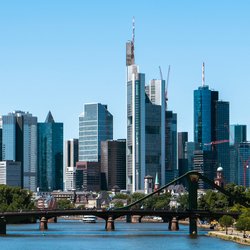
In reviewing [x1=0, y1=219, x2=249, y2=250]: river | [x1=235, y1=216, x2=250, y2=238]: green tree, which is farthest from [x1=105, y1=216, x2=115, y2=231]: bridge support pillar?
[x1=235, y1=216, x2=250, y2=238]: green tree

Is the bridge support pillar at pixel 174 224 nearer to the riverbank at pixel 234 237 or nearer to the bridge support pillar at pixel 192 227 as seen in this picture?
the bridge support pillar at pixel 192 227

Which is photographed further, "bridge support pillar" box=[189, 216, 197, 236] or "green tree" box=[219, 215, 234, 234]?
"green tree" box=[219, 215, 234, 234]

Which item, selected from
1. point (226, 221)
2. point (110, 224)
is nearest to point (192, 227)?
point (226, 221)

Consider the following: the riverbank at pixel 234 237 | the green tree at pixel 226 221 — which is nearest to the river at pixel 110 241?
the riverbank at pixel 234 237

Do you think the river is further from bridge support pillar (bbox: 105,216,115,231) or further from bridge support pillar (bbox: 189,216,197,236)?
bridge support pillar (bbox: 105,216,115,231)

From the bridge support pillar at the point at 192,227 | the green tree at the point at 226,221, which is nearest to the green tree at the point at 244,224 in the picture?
the bridge support pillar at the point at 192,227

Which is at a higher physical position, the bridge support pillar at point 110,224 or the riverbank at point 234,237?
the bridge support pillar at point 110,224

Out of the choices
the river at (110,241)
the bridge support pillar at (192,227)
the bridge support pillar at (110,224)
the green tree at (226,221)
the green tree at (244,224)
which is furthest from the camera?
the bridge support pillar at (110,224)

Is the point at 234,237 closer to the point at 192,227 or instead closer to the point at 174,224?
the point at 192,227

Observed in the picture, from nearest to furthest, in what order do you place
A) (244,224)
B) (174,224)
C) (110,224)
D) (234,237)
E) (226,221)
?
1. (234,237)
2. (244,224)
3. (226,221)
4. (110,224)
5. (174,224)

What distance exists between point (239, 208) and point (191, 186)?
3314 centimetres

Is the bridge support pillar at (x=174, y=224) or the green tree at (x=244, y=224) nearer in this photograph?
the green tree at (x=244, y=224)

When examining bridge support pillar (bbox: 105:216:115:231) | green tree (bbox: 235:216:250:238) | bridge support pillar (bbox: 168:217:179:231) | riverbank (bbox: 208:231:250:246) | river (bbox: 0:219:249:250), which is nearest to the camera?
river (bbox: 0:219:249:250)

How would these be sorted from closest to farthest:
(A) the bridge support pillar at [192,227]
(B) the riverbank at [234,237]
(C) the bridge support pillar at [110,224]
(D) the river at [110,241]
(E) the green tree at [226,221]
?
(D) the river at [110,241]
(B) the riverbank at [234,237]
(A) the bridge support pillar at [192,227]
(E) the green tree at [226,221]
(C) the bridge support pillar at [110,224]
